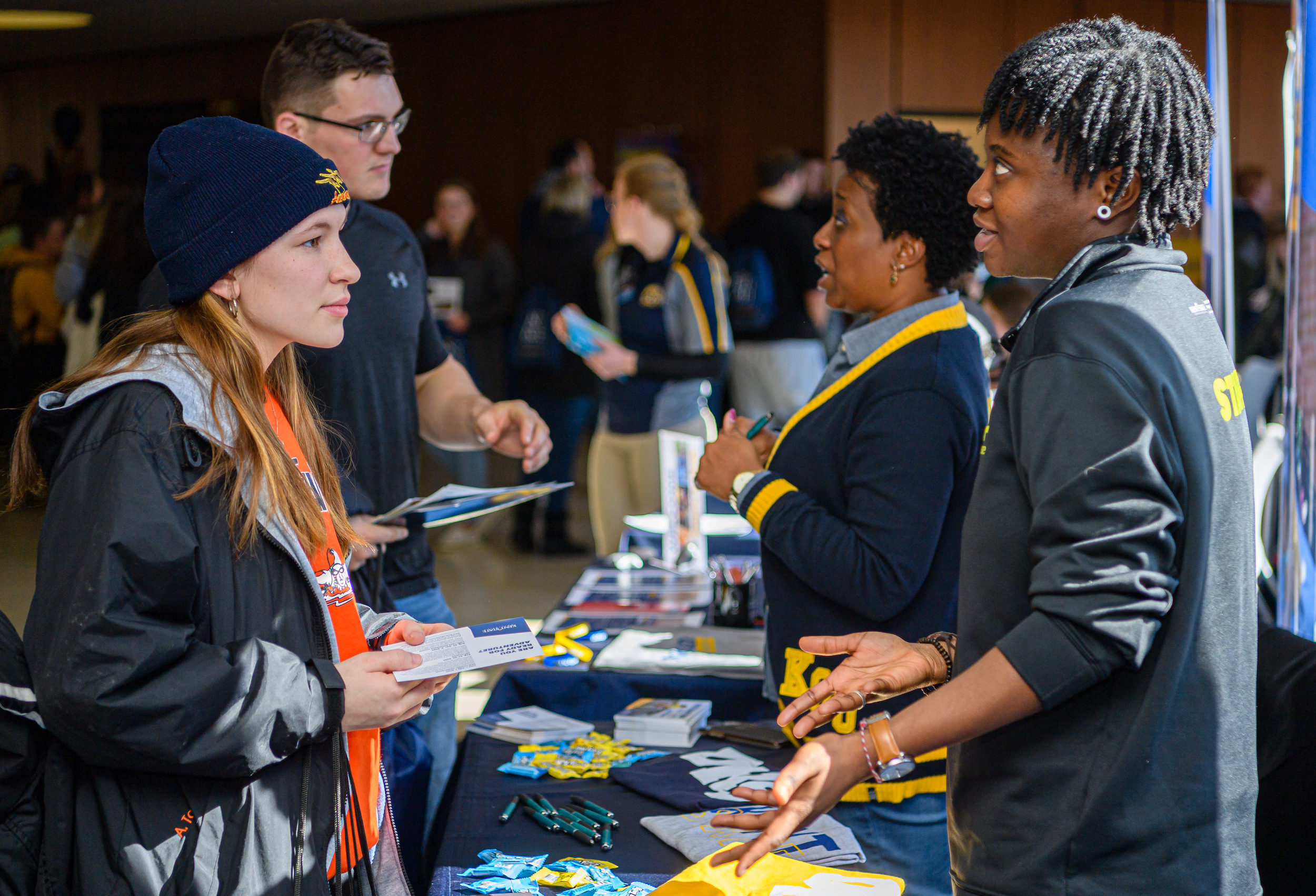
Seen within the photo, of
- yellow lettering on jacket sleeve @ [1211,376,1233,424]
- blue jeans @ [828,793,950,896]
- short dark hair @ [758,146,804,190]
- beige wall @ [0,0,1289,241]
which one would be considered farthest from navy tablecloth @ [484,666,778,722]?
beige wall @ [0,0,1289,241]

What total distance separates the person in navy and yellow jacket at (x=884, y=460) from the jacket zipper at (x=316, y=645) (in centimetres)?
74

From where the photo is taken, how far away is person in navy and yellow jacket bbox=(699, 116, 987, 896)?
1.67 m

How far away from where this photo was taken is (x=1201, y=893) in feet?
3.43

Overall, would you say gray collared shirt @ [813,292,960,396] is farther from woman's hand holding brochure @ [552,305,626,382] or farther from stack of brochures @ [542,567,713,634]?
woman's hand holding brochure @ [552,305,626,382]

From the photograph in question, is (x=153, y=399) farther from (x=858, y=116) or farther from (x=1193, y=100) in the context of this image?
(x=858, y=116)

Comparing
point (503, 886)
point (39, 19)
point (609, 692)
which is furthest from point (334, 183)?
point (39, 19)

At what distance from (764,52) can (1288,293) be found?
276 inches

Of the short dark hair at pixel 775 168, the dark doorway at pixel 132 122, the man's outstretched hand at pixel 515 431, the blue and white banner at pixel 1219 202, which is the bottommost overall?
the man's outstretched hand at pixel 515 431

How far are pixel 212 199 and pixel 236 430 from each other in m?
0.28

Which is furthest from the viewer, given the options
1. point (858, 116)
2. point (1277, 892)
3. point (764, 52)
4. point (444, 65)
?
point (444, 65)

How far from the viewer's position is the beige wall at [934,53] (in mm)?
6922

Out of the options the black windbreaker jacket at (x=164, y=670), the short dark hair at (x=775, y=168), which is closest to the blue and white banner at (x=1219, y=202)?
the black windbreaker jacket at (x=164, y=670)

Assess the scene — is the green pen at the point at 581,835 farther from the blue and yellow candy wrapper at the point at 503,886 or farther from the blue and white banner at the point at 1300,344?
the blue and white banner at the point at 1300,344

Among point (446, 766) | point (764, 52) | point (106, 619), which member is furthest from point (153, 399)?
point (764, 52)
